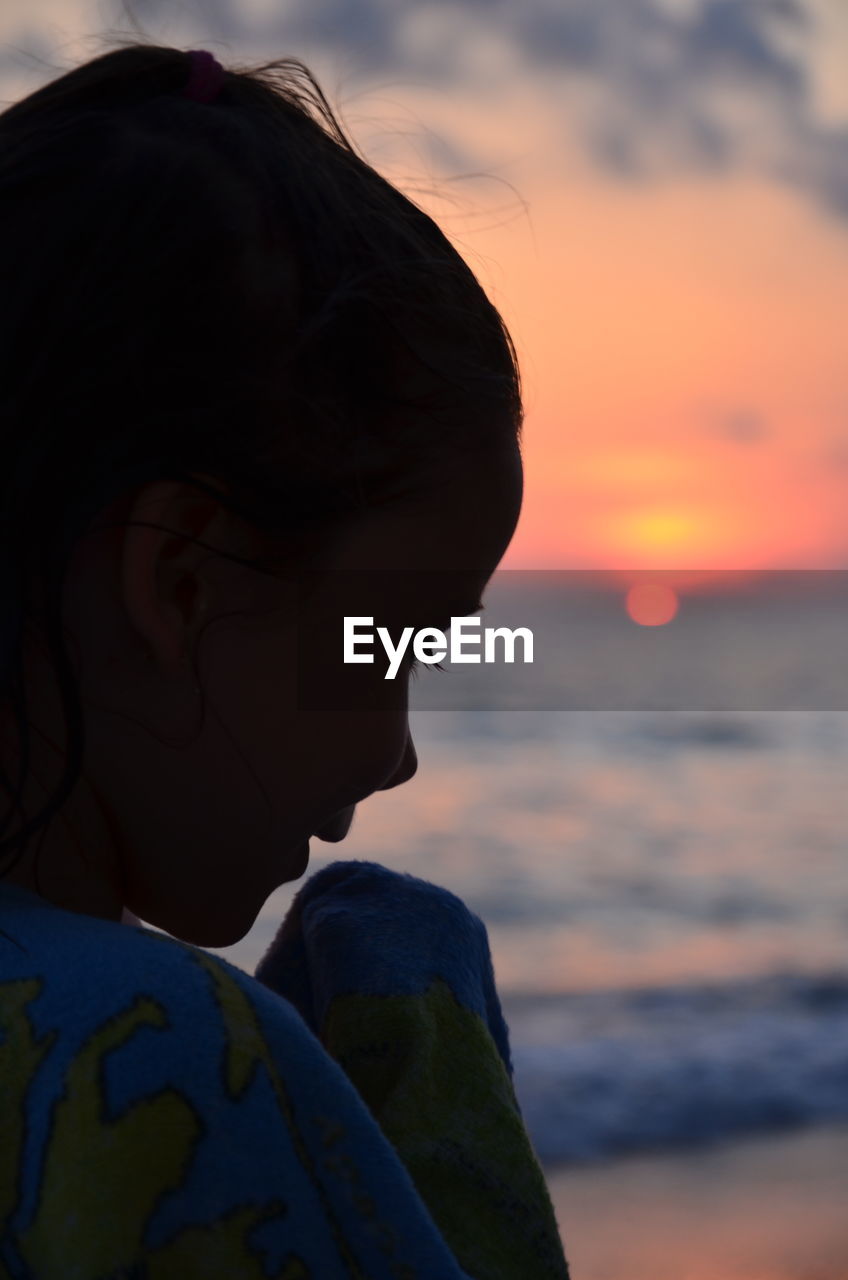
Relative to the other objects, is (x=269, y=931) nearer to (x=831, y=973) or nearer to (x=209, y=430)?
(x=831, y=973)

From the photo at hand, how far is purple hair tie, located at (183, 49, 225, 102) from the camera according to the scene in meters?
1.14

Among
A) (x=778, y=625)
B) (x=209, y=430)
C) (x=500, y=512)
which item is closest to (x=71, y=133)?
(x=209, y=430)

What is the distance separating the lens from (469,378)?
3.83 feet

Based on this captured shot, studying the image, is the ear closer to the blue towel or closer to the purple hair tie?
the blue towel

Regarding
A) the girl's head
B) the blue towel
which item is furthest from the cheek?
the blue towel

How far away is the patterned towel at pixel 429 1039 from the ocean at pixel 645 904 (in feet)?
1.10

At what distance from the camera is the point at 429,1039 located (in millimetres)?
1191

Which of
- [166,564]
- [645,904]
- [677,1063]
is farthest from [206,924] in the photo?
[645,904]

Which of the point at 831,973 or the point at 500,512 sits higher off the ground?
the point at 500,512

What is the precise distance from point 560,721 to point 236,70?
12539 mm

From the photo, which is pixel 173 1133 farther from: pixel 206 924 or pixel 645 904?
pixel 645 904

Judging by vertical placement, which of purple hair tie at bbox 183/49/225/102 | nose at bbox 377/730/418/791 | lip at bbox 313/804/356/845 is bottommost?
lip at bbox 313/804/356/845

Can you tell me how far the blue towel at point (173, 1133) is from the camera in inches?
28.4

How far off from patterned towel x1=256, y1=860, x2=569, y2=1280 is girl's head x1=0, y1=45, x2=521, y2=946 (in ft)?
0.53
